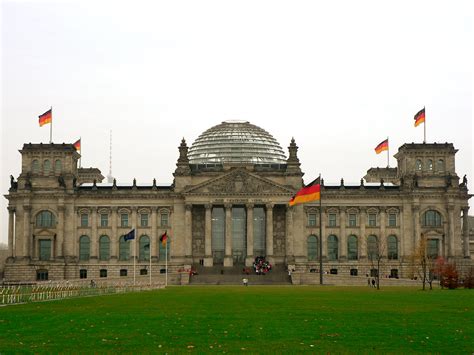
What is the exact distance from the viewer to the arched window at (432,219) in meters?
137

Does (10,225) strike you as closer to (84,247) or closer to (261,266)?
(84,247)

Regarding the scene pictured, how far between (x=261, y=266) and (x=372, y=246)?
21.7 m

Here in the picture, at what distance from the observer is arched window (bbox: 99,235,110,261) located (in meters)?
138

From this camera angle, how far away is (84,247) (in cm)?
13762

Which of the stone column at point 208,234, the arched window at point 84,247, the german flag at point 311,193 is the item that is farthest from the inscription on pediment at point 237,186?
the german flag at point 311,193

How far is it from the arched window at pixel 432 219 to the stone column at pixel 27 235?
6410 cm

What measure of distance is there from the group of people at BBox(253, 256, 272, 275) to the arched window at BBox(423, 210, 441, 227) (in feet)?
90.3

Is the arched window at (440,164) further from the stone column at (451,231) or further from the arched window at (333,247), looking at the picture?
the arched window at (333,247)

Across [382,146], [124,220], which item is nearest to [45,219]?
[124,220]

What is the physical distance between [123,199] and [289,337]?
361 ft

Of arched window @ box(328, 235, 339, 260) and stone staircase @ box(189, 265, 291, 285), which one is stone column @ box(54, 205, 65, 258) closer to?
stone staircase @ box(189, 265, 291, 285)

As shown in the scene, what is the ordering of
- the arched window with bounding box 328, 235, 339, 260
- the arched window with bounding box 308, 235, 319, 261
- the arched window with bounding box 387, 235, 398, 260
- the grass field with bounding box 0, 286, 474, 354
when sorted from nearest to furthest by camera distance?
the grass field with bounding box 0, 286, 474, 354 → the arched window with bounding box 387, 235, 398, 260 → the arched window with bounding box 308, 235, 319, 261 → the arched window with bounding box 328, 235, 339, 260

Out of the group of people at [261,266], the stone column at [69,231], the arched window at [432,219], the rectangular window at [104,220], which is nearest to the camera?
the group of people at [261,266]

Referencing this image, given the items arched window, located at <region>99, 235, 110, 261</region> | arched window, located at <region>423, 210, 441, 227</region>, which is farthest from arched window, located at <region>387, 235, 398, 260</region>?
arched window, located at <region>99, 235, 110, 261</region>
